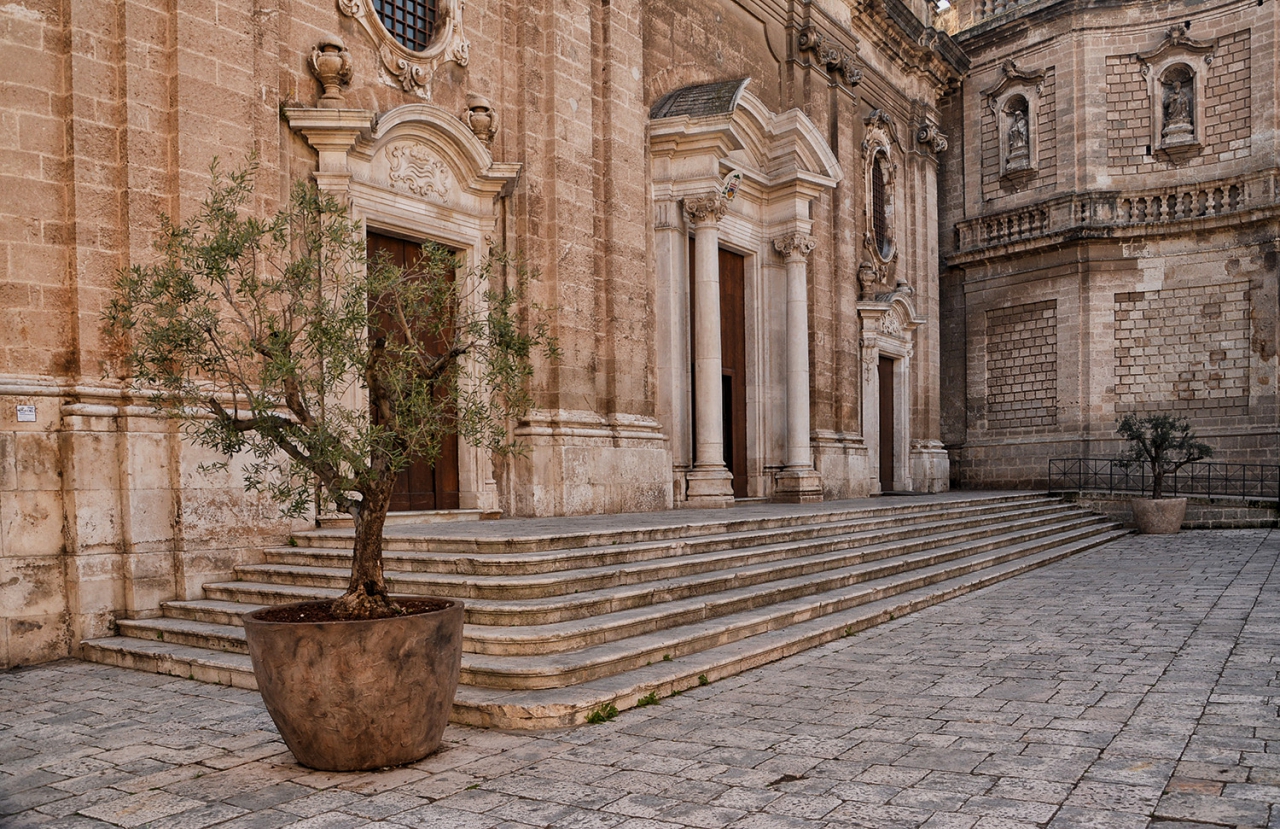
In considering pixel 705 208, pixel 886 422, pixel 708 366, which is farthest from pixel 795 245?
pixel 886 422

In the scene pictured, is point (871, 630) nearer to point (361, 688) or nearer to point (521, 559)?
point (521, 559)

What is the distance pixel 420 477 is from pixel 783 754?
24.4 feet

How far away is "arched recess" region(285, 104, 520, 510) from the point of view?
386 inches

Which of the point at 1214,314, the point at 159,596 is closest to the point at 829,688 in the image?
the point at 159,596

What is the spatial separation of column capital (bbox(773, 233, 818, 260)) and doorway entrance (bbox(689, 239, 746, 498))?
670 mm

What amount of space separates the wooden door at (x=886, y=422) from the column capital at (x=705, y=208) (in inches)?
339

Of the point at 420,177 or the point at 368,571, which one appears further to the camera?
the point at 420,177

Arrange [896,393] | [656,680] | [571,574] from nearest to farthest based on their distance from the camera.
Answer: [656,680]
[571,574]
[896,393]

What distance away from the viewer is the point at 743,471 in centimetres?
1695

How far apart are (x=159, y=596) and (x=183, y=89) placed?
429 centimetres

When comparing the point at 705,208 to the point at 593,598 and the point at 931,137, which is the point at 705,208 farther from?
the point at 931,137

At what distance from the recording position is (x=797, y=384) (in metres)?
16.9

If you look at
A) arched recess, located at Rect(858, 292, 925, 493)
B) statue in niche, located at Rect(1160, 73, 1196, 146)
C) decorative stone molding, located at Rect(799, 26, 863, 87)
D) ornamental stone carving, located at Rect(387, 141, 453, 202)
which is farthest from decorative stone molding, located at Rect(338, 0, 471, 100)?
statue in niche, located at Rect(1160, 73, 1196, 146)

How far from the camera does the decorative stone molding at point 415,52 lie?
34.3 ft
